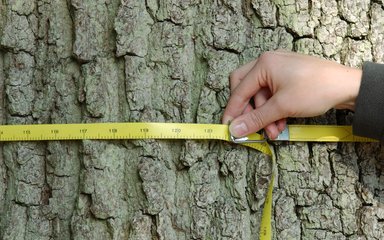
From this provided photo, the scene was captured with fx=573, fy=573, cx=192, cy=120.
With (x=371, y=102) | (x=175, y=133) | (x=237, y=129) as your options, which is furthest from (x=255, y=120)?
(x=371, y=102)

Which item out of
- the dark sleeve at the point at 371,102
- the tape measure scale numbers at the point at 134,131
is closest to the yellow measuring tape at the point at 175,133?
the tape measure scale numbers at the point at 134,131

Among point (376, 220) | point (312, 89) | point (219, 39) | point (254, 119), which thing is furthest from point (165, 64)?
point (376, 220)

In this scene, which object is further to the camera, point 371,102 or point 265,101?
point 265,101

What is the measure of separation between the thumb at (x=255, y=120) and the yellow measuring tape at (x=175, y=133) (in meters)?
0.03

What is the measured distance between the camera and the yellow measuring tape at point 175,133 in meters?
2.09

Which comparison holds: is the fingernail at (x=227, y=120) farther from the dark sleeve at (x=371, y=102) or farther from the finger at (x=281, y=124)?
the dark sleeve at (x=371, y=102)

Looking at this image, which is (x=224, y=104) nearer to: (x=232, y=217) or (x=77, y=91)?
(x=232, y=217)

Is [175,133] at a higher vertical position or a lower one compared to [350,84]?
lower

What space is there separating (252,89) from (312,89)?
22 centimetres

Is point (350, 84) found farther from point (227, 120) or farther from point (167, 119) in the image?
point (167, 119)

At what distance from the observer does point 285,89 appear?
6.72 feet

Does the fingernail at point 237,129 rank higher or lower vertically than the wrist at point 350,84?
lower

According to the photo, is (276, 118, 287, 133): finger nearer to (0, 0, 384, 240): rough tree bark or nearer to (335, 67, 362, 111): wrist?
(0, 0, 384, 240): rough tree bark

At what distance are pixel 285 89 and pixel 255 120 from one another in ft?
0.52
